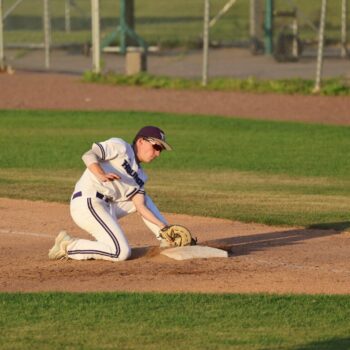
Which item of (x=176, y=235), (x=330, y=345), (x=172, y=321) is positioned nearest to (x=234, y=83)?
(x=176, y=235)

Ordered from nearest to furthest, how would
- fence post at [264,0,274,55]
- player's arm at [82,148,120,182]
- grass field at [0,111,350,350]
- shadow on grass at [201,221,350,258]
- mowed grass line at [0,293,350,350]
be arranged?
mowed grass line at [0,293,350,350] → grass field at [0,111,350,350] → player's arm at [82,148,120,182] → shadow on grass at [201,221,350,258] → fence post at [264,0,274,55]

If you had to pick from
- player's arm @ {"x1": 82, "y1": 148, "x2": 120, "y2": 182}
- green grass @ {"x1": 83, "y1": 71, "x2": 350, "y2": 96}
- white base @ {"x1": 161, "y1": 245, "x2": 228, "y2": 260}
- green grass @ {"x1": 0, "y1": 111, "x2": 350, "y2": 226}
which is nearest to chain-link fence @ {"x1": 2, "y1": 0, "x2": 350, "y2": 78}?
green grass @ {"x1": 83, "y1": 71, "x2": 350, "y2": 96}

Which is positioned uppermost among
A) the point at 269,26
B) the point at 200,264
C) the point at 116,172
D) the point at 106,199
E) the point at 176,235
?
the point at 269,26

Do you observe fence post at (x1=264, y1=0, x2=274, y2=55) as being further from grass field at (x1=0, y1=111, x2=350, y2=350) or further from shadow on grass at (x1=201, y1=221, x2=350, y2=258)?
shadow on grass at (x1=201, y1=221, x2=350, y2=258)

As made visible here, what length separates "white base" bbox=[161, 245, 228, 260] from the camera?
417 inches

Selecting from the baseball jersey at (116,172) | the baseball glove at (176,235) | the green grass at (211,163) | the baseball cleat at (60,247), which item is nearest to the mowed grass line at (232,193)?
the green grass at (211,163)

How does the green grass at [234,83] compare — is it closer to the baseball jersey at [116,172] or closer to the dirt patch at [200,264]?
the dirt patch at [200,264]

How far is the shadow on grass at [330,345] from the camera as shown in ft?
25.2

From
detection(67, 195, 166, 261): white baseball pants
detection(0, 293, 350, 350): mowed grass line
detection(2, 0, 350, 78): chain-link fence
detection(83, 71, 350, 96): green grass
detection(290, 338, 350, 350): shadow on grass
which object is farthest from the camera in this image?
detection(2, 0, 350, 78): chain-link fence

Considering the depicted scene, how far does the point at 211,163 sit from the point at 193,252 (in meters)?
6.97

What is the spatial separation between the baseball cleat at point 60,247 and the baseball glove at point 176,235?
81 centimetres

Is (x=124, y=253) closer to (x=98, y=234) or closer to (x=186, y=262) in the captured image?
(x=98, y=234)

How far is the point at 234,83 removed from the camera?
81.8 ft

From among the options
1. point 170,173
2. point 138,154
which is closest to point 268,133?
point 170,173
